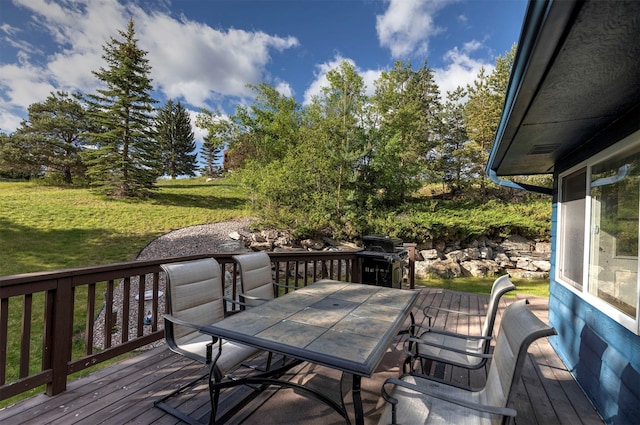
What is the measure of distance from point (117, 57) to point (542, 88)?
56.0ft

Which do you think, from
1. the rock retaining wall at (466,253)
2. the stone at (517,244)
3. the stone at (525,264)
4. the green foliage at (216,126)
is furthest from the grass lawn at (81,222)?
the stone at (525,264)

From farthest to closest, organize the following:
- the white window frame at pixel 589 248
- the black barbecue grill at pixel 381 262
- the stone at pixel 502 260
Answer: the stone at pixel 502 260 < the black barbecue grill at pixel 381 262 < the white window frame at pixel 589 248

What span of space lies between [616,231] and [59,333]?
413 centimetres

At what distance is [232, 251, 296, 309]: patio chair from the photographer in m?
2.59

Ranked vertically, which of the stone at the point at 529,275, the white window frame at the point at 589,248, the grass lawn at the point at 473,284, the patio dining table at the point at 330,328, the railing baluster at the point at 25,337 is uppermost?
the white window frame at the point at 589,248

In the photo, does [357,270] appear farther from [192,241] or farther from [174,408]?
[192,241]

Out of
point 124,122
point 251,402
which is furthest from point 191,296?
point 124,122

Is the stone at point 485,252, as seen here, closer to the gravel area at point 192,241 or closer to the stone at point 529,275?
the stone at point 529,275

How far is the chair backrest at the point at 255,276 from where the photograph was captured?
2612 millimetres

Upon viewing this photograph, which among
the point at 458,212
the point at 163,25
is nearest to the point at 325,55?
the point at 163,25

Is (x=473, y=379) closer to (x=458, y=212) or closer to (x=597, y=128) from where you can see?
(x=597, y=128)

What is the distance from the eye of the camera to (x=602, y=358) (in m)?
1.98

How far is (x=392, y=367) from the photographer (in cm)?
254

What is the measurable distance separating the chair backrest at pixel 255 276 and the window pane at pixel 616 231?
2682 millimetres
